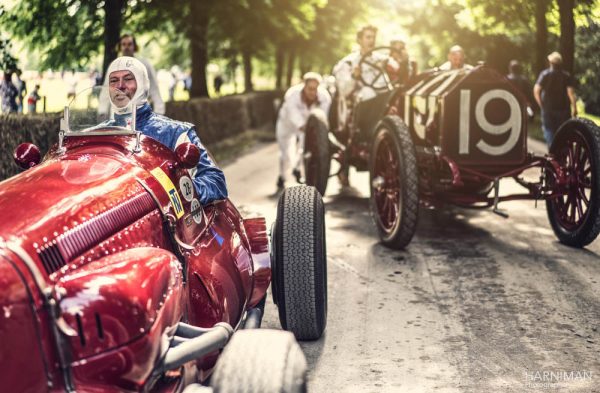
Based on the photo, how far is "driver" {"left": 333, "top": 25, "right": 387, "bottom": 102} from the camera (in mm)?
11670

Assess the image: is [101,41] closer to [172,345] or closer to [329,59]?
[172,345]

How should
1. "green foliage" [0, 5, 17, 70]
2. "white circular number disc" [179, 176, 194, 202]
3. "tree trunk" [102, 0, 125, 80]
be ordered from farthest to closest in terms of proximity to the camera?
"tree trunk" [102, 0, 125, 80], "green foliage" [0, 5, 17, 70], "white circular number disc" [179, 176, 194, 202]

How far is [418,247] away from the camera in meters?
8.83

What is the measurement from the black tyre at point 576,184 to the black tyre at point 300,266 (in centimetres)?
347

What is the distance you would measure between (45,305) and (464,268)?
536 centimetres

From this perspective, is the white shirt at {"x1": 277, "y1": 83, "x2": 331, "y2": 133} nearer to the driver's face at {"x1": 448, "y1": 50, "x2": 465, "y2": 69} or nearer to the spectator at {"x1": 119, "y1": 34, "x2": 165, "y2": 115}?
the driver's face at {"x1": 448, "y1": 50, "x2": 465, "y2": 69}

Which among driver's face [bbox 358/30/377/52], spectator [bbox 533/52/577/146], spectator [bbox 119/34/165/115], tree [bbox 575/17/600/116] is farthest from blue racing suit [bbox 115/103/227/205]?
tree [bbox 575/17/600/116]

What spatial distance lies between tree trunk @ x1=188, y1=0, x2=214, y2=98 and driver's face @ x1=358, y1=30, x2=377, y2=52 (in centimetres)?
852

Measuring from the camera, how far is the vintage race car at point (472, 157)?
327 inches

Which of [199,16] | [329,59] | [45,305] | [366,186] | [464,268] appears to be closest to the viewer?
[45,305]

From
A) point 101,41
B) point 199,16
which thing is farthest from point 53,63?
point 199,16

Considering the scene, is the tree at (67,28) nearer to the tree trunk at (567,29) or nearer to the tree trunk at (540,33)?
the tree trunk at (567,29)

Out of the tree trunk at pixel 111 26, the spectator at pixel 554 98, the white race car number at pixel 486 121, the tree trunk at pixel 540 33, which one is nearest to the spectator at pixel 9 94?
the tree trunk at pixel 111 26
